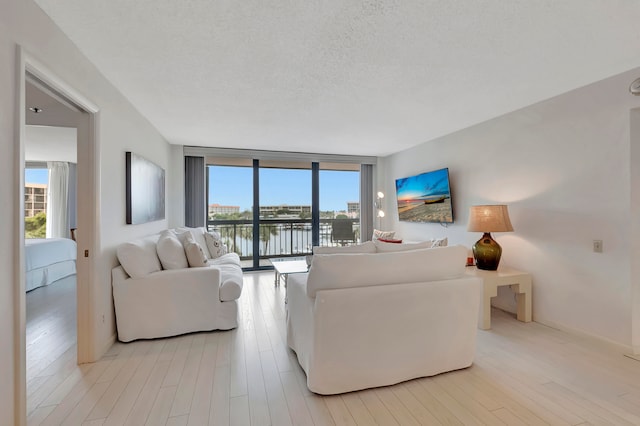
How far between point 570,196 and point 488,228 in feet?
2.42

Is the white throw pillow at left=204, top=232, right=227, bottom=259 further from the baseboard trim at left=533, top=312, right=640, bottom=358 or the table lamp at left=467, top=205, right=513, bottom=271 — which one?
the baseboard trim at left=533, top=312, right=640, bottom=358

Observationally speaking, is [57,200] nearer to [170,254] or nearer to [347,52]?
[170,254]

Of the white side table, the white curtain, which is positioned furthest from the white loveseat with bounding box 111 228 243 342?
the white curtain

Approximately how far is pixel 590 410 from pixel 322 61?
2.79 m

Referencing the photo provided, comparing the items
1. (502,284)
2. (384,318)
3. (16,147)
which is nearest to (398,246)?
(384,318)

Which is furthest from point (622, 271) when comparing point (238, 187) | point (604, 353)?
point (238, 187)

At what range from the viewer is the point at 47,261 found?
14.9 ft

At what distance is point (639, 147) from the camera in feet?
7.63

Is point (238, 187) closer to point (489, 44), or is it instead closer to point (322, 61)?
point (322, 61)

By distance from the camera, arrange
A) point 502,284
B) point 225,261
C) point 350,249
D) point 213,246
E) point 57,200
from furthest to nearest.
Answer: point 57,200 < point 213,246 < point 225,261 < point 502,284 < point 350,249

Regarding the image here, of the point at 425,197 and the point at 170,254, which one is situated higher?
the point at 425,197

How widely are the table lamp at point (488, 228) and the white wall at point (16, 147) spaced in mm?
3579

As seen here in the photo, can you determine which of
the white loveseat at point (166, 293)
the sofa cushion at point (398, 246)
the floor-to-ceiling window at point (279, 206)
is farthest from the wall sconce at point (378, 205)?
the white loveseat at point (166, 293)

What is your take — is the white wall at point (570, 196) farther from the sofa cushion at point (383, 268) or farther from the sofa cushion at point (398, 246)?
the sofa cushion at point (383, 268)
